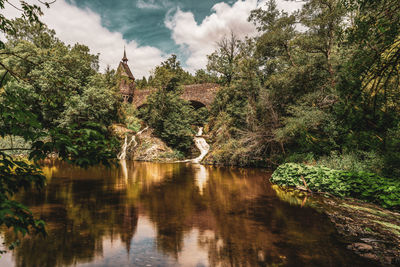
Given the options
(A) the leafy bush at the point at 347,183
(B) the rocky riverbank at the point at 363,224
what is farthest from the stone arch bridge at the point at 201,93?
(B) the rocky riverbank at the point at 363,224

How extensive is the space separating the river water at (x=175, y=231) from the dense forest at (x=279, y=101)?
83.4 inches

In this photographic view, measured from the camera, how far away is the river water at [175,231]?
4.44 m

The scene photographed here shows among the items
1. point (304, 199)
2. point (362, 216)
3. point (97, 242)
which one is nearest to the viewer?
point (97, 242)

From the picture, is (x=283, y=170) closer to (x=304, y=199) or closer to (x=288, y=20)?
(x=304, y=199)

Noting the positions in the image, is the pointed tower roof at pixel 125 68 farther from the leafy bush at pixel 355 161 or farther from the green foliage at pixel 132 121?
the leafy bush at pixel 355 161

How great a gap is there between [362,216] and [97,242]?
7.71 metres

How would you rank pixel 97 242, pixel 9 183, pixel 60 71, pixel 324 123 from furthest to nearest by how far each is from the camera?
1. pixel 60 71
2. pixel 324 123
3. pixel 97 242
4. pixel 9 183

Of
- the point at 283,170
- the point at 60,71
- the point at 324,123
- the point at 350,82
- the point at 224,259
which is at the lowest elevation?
the point at 224,259

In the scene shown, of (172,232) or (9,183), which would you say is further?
(172,232)

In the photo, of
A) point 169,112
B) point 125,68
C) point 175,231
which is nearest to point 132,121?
point 169,112

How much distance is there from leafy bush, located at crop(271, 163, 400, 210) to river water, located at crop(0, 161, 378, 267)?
189 cm

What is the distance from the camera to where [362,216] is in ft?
21.7

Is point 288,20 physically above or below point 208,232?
above

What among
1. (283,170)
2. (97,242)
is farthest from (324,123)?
(97,242)
